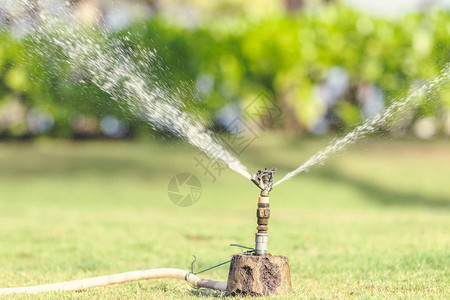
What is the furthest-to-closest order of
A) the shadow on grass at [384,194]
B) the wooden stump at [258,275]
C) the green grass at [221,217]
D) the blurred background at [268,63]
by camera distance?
the blurred background at [268,63], the shadow on grass at [384,194], the green grass at [221,217], the wooden stump at [258,275]

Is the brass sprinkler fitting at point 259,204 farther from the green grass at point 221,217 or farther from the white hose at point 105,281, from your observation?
the white hose at point 105,281

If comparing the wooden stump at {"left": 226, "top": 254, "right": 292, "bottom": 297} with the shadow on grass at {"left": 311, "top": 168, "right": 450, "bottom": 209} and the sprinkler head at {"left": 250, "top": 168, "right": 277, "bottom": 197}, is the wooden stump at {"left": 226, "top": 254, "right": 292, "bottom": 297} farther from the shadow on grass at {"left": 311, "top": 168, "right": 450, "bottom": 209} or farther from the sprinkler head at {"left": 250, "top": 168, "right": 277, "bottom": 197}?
the shadow on grass at {"left": 311, "top": 168, "right": 450, "bottom": 209}

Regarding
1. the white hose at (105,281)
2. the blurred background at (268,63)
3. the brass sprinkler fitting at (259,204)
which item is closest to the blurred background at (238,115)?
the blurred background at (268,63)

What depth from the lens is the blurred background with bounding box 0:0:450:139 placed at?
15.3 meters

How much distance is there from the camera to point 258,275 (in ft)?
13.8

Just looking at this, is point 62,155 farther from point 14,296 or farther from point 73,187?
point 14,296

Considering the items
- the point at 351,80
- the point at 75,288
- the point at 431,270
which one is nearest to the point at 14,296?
the point at 75,288

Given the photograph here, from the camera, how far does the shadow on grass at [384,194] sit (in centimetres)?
1235

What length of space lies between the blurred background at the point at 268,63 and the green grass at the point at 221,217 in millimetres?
1158

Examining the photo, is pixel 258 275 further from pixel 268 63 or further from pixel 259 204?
pixel 268 63

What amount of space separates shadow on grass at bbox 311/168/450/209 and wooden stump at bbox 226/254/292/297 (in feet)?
27.2

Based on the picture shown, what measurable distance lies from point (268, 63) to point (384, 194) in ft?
14.7

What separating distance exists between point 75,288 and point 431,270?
2.93 metres

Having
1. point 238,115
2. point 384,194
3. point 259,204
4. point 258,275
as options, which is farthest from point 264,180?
point 238,115
